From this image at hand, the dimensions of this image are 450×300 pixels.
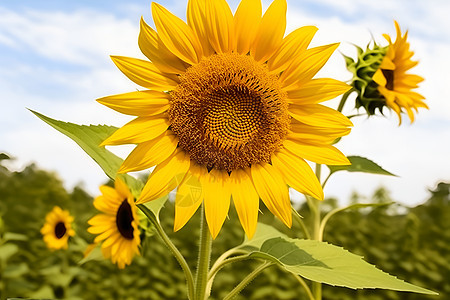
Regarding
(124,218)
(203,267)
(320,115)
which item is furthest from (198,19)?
(124,218)

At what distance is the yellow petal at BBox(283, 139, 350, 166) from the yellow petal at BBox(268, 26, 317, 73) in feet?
0.48

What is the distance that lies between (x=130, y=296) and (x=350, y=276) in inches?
133

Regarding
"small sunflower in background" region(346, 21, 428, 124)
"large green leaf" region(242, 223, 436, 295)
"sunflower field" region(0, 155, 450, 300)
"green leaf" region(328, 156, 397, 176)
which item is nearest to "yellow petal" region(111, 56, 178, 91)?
"large green leaf" region(242, 223, 436, 295)

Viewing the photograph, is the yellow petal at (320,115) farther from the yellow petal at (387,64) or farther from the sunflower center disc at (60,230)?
the sunflower center disc at (60,230)

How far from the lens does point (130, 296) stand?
404 cm

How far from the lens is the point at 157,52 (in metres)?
0.94

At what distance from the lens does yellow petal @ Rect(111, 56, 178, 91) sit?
920 millimetres

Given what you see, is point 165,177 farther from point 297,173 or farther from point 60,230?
point 60,230

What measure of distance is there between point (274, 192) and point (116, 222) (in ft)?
2.84

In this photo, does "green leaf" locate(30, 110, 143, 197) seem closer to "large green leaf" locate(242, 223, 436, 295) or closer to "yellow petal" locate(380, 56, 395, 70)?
"large green leaf" locate(242, 223, 436, 295)

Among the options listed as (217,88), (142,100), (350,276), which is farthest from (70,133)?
(350,276)

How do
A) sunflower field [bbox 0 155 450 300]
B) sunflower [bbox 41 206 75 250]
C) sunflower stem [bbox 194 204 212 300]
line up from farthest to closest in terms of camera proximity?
1. sunflower field [bbox 0 155 450 300]
2. sunflower [bbox 41 206 75 250]
3. sunflower stem [bbox 194 204 212 300]

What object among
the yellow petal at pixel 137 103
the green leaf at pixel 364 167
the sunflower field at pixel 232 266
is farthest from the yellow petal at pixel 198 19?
the sunflower field at pixel 232 266

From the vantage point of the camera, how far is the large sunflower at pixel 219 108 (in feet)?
3.02
